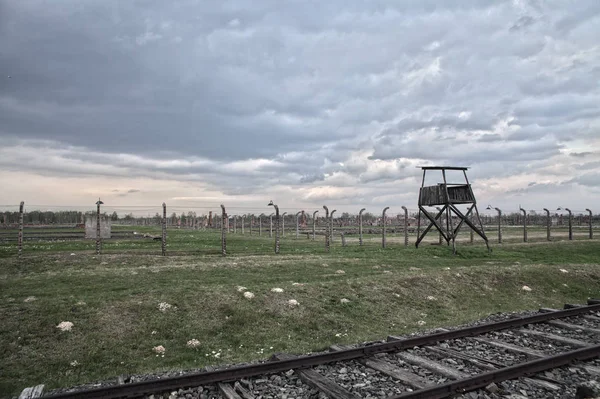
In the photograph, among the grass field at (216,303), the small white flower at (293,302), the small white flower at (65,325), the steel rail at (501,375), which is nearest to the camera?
the steel rail at (501,375)

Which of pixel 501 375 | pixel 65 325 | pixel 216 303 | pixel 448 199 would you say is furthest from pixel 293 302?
pixel 448 199

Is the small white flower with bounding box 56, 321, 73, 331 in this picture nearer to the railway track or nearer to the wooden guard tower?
the railway track

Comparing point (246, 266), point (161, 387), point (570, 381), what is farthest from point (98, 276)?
point (570, 381)

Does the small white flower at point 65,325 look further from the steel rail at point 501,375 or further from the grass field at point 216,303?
the steel rail at point 501,375

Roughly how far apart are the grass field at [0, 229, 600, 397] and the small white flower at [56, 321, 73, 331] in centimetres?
13

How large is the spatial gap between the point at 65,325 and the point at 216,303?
11.9ft

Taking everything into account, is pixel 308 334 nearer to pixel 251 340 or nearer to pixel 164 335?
pixel 251 340

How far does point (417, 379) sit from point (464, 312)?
7242mm

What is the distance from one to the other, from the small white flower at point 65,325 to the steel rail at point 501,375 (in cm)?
744

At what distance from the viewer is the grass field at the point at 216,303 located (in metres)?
8.61

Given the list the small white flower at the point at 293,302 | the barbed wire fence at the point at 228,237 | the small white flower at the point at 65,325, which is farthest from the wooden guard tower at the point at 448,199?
the small white flower at the point at 65,325

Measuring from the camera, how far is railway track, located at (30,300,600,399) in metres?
6.24

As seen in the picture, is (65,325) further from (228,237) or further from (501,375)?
(228,237)

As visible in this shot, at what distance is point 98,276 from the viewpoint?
14508mm
